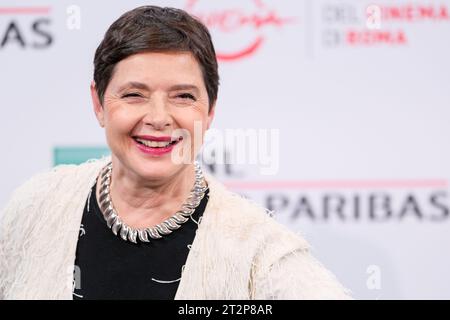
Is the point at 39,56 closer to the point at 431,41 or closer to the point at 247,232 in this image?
the point at 247,232

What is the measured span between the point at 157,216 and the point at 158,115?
0.21 m

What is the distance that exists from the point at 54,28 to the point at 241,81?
1.82ft

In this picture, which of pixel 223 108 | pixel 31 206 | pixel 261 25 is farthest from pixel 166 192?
pixel 261 25

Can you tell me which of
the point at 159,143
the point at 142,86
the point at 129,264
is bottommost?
the point at 129,264

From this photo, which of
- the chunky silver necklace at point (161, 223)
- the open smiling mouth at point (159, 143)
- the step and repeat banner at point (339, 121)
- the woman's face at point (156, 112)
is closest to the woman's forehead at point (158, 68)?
the woman's face at point (156, 112)

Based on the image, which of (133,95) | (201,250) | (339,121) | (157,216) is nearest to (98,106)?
(133,95)

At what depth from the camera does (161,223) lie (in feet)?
4.03

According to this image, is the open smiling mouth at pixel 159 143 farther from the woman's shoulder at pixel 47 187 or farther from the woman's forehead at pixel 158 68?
the woman's shoulder at pixel 47 187

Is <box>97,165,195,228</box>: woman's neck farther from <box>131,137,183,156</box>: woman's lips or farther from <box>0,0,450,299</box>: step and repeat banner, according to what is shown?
<box>0,0,450,299</box>: step and repeat banner

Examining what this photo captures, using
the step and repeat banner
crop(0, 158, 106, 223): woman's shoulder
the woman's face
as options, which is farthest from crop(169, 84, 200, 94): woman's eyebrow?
the step and repeat banner

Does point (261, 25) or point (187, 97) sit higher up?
point (261, 25)

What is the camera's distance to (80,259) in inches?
48.5

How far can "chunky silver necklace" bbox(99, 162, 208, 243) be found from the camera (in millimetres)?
1218

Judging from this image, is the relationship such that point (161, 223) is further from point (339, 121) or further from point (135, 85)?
point (339, 121)
